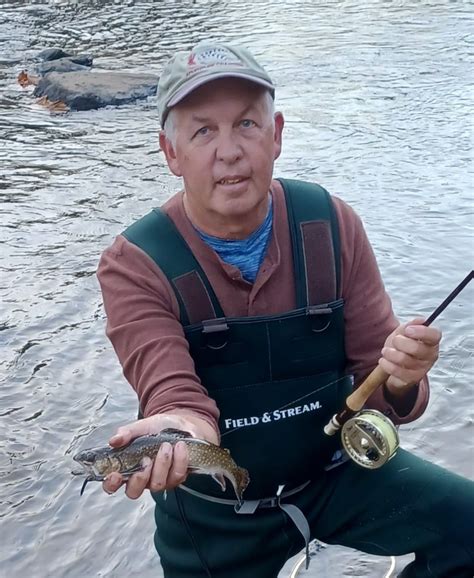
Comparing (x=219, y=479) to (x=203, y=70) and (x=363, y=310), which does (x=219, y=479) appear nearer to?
(x=363, y=310)

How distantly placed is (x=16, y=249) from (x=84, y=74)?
10081mm

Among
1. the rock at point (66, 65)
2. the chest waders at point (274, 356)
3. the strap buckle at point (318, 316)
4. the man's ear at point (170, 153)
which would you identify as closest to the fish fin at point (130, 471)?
the chest waders at point (274, 356)

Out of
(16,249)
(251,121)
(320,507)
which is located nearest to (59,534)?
(320,507)

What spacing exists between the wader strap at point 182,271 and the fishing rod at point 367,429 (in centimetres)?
66

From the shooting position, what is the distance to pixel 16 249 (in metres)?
10.1

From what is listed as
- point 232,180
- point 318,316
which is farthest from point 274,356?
point 232,180

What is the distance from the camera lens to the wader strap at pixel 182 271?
144 inches

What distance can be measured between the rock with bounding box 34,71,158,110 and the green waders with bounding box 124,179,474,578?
14.2m

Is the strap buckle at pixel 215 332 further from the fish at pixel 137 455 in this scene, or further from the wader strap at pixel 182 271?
the fish at pixel 137 455

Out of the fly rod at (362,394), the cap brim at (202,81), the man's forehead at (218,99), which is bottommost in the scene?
the fly rod at (362,394)

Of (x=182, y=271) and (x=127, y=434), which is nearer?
(x=127, y=434)

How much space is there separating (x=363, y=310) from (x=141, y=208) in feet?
25.5

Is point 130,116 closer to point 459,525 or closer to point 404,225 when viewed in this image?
point 404,225

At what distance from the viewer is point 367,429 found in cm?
366
